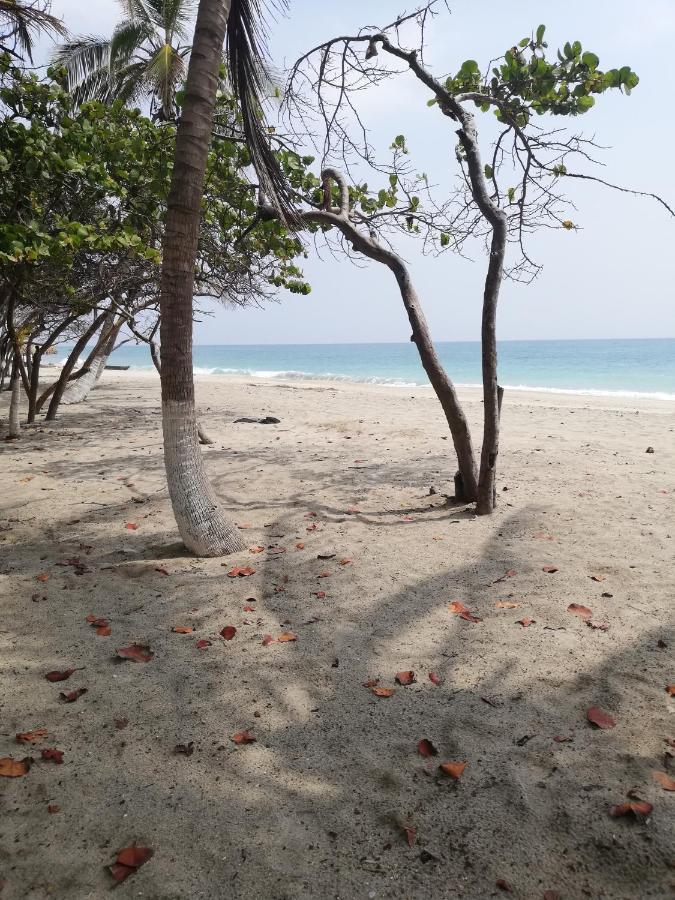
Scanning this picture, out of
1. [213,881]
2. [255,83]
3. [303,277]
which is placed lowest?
[213,881]

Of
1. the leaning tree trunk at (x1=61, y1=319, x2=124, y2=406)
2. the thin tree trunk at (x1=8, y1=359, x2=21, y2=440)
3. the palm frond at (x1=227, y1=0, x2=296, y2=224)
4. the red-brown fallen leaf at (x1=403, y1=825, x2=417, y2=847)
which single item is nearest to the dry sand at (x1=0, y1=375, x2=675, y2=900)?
the red-brown fallen leaf at (x1=403, y1=825, x2=417, y2=847)

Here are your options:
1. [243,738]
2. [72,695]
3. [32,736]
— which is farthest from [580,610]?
[32,736]

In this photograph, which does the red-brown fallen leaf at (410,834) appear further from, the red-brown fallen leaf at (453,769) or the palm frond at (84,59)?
the palm frond at (84,59)

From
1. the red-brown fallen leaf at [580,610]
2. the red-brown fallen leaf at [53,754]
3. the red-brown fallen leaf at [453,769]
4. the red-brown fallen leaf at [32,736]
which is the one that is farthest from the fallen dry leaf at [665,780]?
the red-brown fallen leaf at [32,736]

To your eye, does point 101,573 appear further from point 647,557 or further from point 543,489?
point 543,489

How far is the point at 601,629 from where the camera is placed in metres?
3.22

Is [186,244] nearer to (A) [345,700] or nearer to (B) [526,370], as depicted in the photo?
(A) [345,700]

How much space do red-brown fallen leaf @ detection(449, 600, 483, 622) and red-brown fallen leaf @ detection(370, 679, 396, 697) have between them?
2.79 ft

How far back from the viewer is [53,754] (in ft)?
7.36

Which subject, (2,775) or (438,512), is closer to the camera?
(2,775)

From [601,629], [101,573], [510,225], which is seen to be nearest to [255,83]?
[510,225]

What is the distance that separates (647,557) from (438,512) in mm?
1808

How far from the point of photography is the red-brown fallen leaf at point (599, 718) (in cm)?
241

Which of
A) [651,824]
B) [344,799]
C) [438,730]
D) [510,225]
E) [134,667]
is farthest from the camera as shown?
[510,225]
